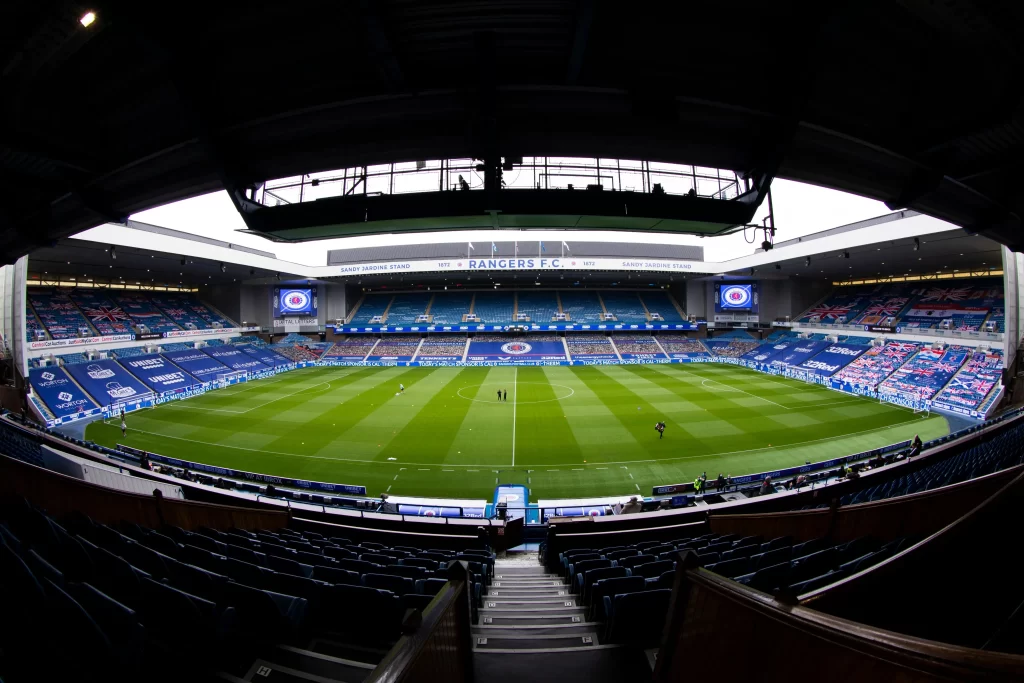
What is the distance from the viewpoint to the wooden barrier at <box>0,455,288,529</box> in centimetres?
495

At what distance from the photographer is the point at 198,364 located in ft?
108

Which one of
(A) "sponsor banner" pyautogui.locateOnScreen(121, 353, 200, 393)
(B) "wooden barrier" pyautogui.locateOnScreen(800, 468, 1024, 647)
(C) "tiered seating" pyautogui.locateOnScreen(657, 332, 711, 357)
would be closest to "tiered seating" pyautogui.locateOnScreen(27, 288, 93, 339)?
(A) "sponsor banner" pyautogui.locateOnScreen(121, 353, 200, 393)

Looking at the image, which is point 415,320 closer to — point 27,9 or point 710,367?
point 710,367

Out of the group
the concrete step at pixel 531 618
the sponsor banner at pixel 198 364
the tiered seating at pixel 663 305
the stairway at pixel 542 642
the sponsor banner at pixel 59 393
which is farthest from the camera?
the tiered seating at pixel 663 305

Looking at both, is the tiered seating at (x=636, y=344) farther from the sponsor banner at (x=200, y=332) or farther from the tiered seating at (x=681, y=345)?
the sponsor banner at (x=200, y=332)

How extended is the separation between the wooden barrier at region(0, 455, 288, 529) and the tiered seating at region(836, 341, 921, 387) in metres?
37.6

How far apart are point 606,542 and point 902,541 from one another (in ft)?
13.3

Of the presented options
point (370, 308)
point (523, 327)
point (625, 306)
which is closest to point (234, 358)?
point (370, 308)

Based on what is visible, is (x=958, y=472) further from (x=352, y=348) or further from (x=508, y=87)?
(x=352, y=348)

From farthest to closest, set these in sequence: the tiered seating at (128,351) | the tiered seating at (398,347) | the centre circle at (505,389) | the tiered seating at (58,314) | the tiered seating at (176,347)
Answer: the tiered seating at (398,347), the tiered seating at (176,347), the tiered seating at (128,351), the tiered seating at (58,314), the centre circle at (505,389)

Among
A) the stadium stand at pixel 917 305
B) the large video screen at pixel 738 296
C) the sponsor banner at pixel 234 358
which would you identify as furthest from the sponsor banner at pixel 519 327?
the stadium stand at pixel 917 305

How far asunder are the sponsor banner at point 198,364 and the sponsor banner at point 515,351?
76.5ft

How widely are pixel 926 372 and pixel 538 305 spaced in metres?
35.5

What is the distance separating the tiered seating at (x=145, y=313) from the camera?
34.9 m
